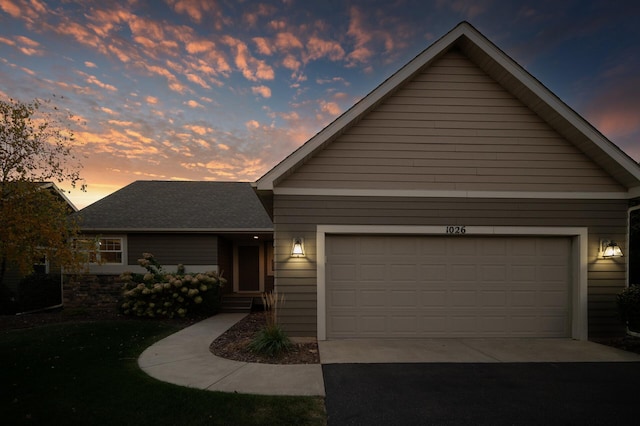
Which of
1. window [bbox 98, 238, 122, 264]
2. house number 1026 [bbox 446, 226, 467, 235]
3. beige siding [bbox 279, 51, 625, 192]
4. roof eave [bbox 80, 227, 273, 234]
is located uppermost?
beige siding [bbox 279, 51, 625, 192]

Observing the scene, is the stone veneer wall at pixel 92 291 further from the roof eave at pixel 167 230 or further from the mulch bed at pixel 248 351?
the mulch bed at pixel 248 351

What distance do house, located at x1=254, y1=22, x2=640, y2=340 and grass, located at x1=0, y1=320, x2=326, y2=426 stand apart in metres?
3.09

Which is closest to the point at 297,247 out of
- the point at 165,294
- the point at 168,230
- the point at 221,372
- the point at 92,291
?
the point at 221,372

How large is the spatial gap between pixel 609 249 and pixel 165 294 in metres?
11.8

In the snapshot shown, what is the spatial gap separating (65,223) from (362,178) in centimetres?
815

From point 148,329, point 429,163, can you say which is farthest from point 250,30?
point 148,329

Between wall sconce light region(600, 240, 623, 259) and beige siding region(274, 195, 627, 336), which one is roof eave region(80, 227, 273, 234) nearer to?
beige siding region(274, 195, 627, 336)

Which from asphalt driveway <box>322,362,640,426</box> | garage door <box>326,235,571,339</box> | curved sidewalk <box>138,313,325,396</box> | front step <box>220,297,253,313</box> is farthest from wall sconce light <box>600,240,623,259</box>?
front step <box>220,297,253,313</box>

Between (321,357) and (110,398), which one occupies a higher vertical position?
(110,398)

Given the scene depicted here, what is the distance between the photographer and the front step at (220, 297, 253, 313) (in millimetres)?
11523

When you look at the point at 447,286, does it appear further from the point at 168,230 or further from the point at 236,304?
the point at 168,230

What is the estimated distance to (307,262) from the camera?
6992mm

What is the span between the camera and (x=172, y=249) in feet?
38.9

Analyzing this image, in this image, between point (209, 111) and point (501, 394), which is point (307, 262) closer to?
point (501, 394)
